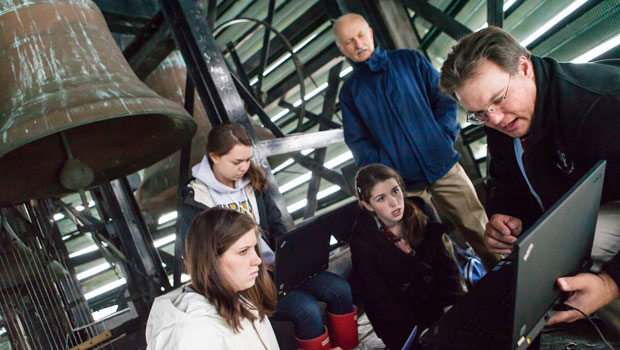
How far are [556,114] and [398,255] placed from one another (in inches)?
42.4

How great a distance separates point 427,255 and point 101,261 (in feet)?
17.5

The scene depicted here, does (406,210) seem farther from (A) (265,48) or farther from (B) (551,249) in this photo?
(A) (265,48)

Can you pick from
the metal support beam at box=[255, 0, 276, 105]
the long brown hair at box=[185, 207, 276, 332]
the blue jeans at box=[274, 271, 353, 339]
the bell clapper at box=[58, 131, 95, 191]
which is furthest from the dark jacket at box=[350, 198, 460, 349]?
the metal support beam at box=[255, 0, 276, 105]

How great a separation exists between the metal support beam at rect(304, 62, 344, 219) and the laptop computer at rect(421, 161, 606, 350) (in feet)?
8.96

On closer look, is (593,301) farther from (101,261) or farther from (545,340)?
A: (101,261)

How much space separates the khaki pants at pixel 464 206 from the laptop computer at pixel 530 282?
44.6 inches

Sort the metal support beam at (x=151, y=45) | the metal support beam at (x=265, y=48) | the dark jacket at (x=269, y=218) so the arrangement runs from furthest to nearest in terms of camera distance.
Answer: the metal support beam at (x=265, y=48) < the metal support beam at (x=151, y=45) < the dark jacket at (x=269, y=218)

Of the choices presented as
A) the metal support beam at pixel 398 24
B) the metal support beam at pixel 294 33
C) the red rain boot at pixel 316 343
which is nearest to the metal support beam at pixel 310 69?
the metal support beam at pixel 294 33

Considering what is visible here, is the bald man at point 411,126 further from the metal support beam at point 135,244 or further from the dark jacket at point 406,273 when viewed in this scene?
the metal support beam at point 135,244

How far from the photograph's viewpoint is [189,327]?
126 centimetres

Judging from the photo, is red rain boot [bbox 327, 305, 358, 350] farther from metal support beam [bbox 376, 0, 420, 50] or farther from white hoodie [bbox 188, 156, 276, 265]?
metal support beam [bbox 376, 0, 420, 50]

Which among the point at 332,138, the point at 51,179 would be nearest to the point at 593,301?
the point at 51,179

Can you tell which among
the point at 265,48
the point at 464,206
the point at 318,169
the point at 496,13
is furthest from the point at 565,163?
the point at 265,48

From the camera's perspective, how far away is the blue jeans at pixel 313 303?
75.6 inches
